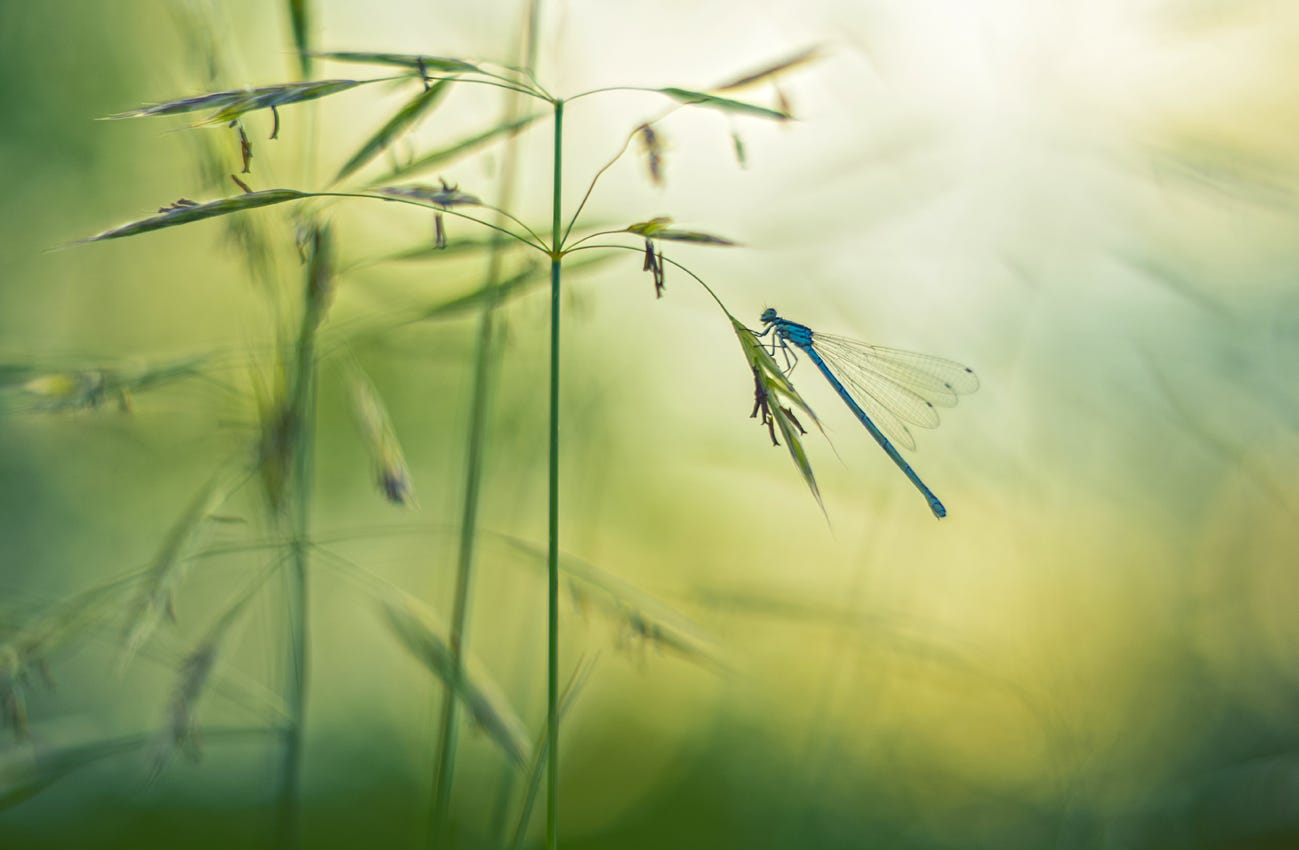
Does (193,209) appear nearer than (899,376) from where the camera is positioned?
Yes

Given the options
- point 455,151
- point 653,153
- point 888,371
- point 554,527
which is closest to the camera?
A: point 554,527

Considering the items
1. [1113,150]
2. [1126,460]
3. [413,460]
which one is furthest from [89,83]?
[1126,460]

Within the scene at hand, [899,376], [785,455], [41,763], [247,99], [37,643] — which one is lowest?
[41,763]

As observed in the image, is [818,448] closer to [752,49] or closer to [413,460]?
[752,49]

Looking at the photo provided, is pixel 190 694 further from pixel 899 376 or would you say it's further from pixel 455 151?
pixel 899 376

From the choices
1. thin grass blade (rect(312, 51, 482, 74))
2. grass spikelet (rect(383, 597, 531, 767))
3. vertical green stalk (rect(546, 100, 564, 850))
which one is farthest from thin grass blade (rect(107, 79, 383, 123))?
grass spikelet (rect(383, 597, 531, 767))

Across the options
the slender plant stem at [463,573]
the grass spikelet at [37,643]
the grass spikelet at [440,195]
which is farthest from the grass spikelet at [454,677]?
the grass spikelet at [440,195]

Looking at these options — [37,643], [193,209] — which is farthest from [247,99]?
[37,643]
